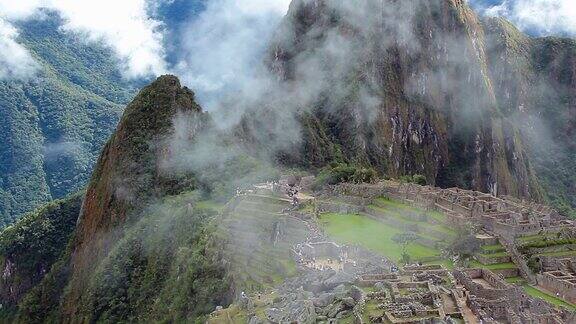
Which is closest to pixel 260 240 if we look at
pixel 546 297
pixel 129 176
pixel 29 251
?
pixel 546 297

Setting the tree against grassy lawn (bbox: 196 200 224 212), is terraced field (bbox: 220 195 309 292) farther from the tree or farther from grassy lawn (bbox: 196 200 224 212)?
the tree

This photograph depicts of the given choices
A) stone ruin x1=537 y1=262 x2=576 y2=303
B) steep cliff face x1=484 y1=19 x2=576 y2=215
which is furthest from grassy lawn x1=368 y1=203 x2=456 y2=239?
steep cliff face x1=484 y1=19 x2=576 y2=215

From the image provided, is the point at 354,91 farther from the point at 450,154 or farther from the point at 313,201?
the point at 313,201

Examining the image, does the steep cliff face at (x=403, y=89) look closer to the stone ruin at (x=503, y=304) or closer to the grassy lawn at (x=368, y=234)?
the grassy lawn at (x=368, y=234)

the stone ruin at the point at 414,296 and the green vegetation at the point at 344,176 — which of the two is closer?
the stone ruin at the point at 414,296

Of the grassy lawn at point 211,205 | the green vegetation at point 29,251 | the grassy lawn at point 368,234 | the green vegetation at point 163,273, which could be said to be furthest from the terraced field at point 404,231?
the green vegetation at point 29,251

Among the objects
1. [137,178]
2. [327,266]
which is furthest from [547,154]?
[327,266]
